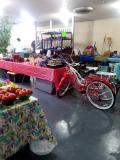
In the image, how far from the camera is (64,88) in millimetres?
4266

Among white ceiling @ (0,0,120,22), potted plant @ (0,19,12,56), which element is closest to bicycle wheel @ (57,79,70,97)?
white ceiling @ (0,0,120,22)

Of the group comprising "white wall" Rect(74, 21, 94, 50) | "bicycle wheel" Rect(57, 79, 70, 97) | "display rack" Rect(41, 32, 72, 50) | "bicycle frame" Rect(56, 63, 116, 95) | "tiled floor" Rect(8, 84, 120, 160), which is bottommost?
"tiled floor" Rect(8, 84, 120, 160)

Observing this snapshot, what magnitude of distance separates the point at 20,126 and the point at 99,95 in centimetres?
220

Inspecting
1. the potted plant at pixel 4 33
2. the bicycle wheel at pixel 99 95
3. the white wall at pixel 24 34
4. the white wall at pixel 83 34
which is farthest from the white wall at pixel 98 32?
Answer: the bicycle wheel at pixel 99 95

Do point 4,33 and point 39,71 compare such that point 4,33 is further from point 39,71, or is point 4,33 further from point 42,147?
point 42,147

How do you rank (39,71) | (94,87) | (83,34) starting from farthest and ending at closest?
(83,34)
(39,71)
(94,87)

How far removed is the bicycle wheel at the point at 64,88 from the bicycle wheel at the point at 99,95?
73 centimetres

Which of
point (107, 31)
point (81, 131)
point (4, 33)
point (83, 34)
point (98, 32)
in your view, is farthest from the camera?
point (83, 34)

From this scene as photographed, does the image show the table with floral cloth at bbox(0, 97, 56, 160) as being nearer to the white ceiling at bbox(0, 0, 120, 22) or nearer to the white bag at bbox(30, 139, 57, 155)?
the white bag at bbox(30, 139, 57, 155)

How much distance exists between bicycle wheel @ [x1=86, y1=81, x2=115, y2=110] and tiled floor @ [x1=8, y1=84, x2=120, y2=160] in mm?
145

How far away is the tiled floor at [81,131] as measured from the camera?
206 centimetres

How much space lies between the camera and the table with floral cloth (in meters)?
1.68

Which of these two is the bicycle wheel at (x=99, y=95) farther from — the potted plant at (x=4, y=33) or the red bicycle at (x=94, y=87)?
the potted plant at (x=4, y=33)

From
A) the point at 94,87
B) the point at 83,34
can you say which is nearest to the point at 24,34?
the point at 83,34
